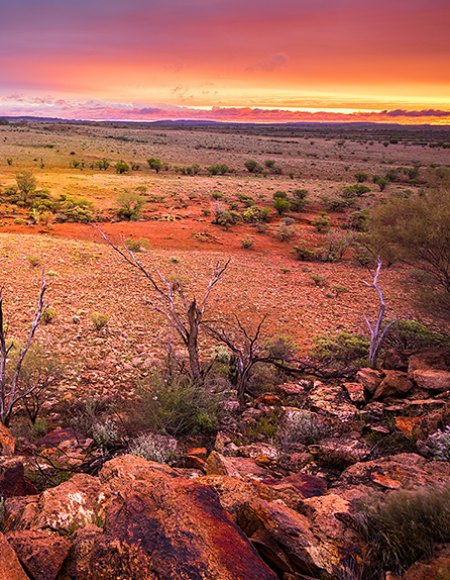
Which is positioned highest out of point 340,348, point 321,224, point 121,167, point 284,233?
point 121,167

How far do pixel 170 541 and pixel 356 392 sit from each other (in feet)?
16.1

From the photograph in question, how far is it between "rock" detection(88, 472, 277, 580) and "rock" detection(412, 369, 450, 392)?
15.9 feet

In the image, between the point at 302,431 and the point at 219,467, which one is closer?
the point at 219,467

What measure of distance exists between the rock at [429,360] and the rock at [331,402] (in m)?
1.35

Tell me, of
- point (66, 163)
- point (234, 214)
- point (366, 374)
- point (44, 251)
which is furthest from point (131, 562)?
point (66, 163)

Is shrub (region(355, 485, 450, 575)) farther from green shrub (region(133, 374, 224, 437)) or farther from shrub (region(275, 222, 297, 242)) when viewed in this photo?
shrub (region(275, 222, 297, 242))

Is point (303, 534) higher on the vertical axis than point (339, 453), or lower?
higher

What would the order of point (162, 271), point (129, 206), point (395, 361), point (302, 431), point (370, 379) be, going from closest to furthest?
point (302, 431) → point (370, 379) → point (395, 361) → point (162, 271) → point (129, 206)

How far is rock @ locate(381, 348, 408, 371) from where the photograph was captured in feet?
23.5

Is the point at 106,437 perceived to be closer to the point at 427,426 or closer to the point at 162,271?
the point at 427,426

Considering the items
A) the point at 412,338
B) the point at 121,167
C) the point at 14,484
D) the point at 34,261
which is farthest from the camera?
the point at 121,167

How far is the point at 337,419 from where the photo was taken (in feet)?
17.4

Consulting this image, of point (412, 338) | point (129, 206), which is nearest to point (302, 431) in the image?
point (412, 338)

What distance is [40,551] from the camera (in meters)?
1.93
